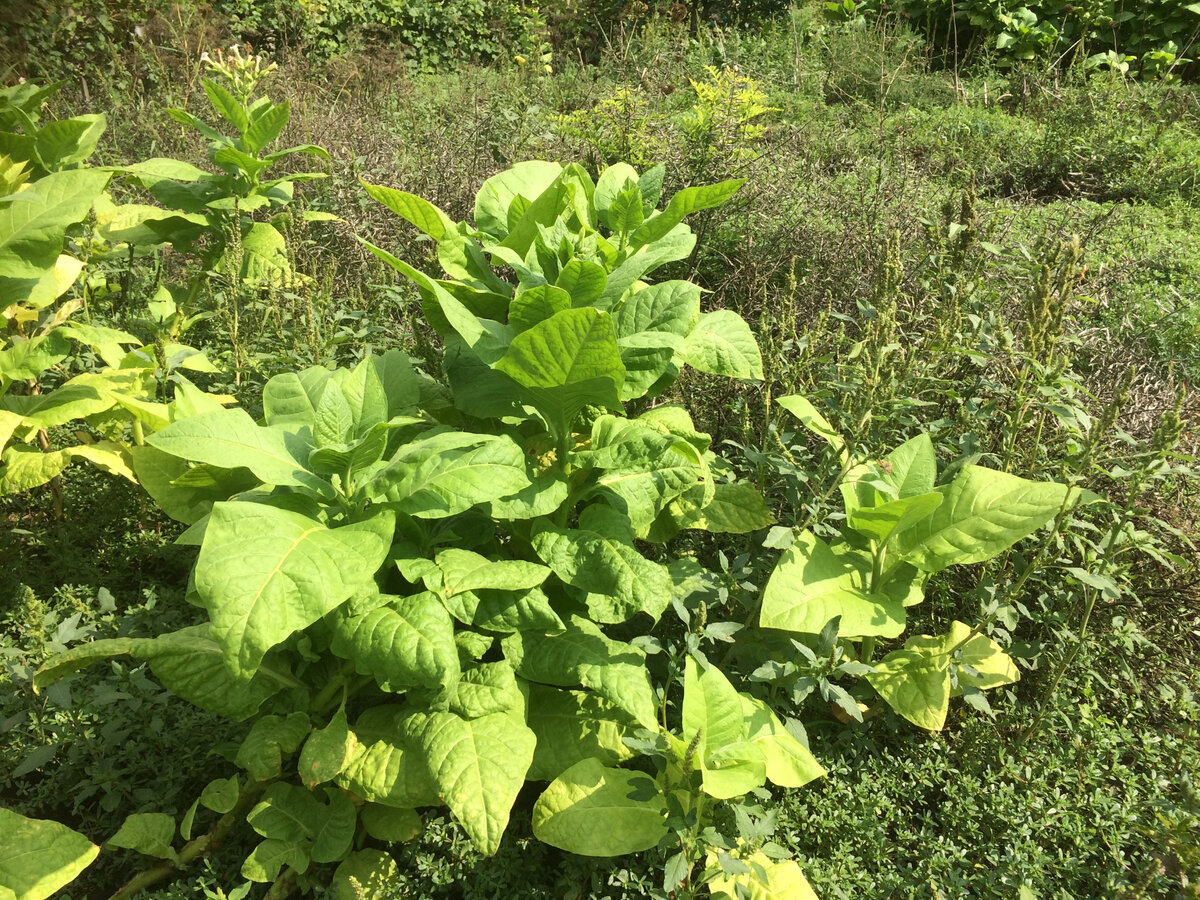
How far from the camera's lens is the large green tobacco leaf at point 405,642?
5.59 feet

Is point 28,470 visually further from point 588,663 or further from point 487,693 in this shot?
point 588,663

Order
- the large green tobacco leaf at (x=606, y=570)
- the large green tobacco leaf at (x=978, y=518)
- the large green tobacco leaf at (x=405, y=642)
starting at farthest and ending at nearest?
the large green tobacco leaf at (x=978, y=518) → the large green tobacco leaf at (x=606, y=570) → the large green tobacco leaf at (x=405, y=642)

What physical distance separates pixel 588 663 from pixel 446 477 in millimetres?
577

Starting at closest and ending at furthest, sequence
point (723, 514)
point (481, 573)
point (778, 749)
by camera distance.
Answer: point (481, 573)
point (778, 749)
point (723, 514)

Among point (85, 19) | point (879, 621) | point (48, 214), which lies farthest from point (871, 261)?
point (85, 19)

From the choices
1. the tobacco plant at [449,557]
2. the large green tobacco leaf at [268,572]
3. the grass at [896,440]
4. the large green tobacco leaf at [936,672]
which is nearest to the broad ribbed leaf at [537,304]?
the tobacco plant at [449,557]

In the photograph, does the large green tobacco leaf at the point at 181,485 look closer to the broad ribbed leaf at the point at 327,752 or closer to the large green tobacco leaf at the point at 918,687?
the broad ribbed leaf at the point at 327,752

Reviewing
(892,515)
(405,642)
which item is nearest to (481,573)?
(405,642)

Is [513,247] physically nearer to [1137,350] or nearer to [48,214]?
[48,214]

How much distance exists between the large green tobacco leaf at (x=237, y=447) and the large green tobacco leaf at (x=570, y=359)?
545mm

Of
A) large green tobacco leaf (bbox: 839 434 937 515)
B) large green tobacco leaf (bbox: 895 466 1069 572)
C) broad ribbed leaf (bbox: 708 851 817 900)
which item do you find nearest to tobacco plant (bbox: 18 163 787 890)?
broad ribbed leaf (bbox: 708 851 817 900)

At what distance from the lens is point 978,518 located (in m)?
2.23

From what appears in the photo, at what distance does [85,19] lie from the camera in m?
7.00

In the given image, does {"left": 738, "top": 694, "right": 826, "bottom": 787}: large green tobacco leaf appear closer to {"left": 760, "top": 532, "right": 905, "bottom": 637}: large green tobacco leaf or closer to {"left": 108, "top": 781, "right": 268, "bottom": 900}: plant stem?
{"left": 760, "top": 532, "right": 905, "bottom": 637}: large green tobacco leaf
